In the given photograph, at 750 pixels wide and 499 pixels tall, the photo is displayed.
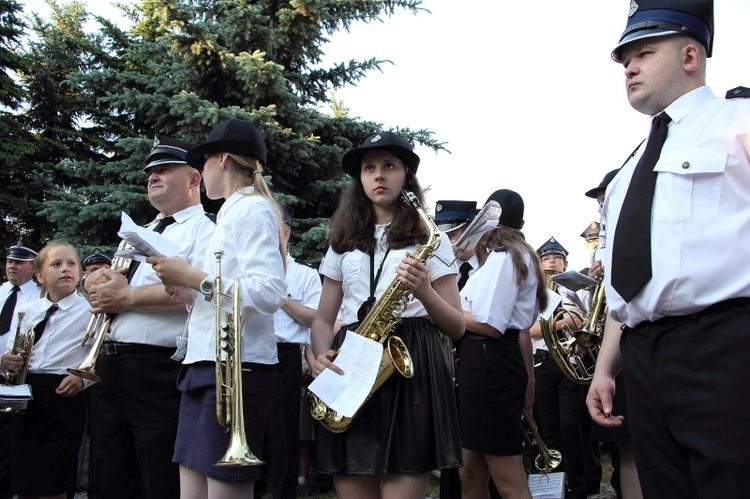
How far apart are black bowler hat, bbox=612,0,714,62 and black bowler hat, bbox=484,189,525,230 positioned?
2.88m

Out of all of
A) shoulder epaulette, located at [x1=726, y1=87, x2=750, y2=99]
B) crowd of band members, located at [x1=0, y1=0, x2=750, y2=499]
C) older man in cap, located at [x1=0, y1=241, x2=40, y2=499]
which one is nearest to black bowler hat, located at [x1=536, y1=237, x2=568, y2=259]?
crowd of band members, located at [x1=0, y1=0, x2=750, y2=499]

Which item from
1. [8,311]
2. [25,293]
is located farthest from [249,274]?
[25,293]

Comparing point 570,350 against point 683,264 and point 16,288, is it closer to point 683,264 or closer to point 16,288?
point 683,264

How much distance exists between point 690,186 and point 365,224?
74.4 inches

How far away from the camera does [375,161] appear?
4.09m

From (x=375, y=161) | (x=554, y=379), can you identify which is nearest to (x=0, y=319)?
(x=375, y=161)

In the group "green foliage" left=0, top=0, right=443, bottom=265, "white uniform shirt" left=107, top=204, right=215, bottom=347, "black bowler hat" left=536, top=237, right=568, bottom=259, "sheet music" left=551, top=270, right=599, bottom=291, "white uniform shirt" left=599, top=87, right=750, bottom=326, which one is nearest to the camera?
"white uniform shirt" left=599, top=87, right=750, bottom=326

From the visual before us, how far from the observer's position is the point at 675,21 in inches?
115

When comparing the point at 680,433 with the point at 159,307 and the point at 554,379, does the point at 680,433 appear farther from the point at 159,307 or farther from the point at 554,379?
the point at 554,379

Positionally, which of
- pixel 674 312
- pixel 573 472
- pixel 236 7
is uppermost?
pixel 236 7

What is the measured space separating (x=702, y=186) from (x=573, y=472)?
5933mm

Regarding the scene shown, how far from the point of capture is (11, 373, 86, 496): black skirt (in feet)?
19.7

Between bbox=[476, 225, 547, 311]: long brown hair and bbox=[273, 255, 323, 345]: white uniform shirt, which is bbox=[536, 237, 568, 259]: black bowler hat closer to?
bbox=[273, 255, 323, 345]: white uniform shirt

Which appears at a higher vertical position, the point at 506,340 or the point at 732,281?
the point at 732,281
